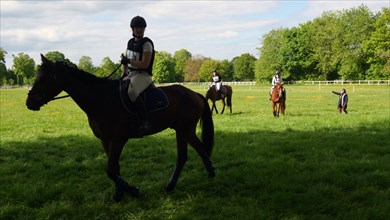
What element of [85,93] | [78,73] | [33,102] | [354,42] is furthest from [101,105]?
[354,42]

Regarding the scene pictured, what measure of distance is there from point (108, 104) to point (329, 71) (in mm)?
88624

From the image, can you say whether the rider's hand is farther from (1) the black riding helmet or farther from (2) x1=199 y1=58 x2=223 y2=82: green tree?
(2) x1=199 y1=58 x2=223 y2=82: green tree

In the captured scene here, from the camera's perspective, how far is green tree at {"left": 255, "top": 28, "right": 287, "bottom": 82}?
309 ft

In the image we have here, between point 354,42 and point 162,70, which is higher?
point 354,42

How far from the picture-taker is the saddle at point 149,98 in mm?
6285

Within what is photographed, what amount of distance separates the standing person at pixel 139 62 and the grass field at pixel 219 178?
1.66 meters

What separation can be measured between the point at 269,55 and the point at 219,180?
93085mm

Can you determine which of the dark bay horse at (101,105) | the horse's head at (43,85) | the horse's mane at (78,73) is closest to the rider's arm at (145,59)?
the dark bay horse at (101,105)

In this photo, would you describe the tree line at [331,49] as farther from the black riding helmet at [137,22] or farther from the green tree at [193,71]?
the black riding helmet at [137,22]

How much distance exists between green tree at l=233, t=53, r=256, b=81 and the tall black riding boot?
130987 mm

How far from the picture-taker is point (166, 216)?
218 inches

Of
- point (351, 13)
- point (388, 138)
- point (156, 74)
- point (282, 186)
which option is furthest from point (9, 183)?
point (156, 74)

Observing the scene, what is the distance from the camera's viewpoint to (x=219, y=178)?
7.34 metres

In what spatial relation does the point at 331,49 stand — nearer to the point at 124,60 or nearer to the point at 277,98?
the point at 277,98
